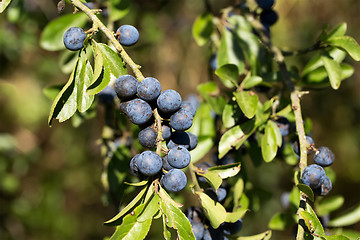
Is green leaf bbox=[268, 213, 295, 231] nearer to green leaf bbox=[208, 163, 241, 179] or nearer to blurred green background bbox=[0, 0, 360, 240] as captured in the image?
green leaf bbox=[208, 163, 241, 179]

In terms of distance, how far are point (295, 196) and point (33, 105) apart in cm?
277

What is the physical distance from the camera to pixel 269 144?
125cm

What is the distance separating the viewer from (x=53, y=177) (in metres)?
3.34

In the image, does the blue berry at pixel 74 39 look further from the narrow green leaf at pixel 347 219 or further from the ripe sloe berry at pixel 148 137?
the narrow green leaf at pixel 347 219

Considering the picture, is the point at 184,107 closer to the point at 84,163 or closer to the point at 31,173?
the point at 84,163

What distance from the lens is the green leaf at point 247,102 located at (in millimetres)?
1206

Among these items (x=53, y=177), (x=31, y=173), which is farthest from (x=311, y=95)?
(x=31, y=173)

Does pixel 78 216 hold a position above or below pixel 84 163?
below

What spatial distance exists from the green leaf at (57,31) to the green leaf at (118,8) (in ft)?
0.58

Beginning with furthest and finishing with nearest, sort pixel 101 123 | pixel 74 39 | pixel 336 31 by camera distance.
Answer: pixel 101 123
pixel 336 31
pixel 74 39

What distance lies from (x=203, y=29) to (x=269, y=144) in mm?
730

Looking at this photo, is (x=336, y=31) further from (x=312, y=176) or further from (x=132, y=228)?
(x=132, y=228)

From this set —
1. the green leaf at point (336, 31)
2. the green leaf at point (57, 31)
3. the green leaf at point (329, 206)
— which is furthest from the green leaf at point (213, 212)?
the green leaf at point (57, 31)

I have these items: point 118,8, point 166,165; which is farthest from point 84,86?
point 118,8
